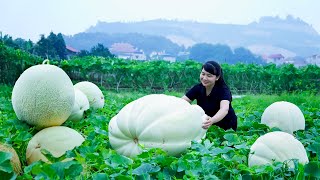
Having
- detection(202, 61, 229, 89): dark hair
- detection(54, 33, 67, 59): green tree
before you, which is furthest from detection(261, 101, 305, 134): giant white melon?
detection(54, 33, 67, 59): green tree

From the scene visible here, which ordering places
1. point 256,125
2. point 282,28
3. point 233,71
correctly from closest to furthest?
point 256,125
point 233,71
point 282,28

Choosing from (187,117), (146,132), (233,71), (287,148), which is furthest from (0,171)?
(233,71)

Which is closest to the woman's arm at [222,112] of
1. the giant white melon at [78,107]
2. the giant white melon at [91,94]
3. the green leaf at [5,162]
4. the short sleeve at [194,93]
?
the short sleeve at [194,93]

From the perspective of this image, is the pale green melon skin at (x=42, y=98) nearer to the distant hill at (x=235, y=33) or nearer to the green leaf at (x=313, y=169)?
the green leaf at (x=313, y=169)

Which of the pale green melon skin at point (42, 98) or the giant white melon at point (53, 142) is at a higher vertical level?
the pale green melon skin at point (42, 98)

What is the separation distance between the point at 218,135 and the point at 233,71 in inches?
650

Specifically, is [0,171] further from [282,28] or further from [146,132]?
[282,28]

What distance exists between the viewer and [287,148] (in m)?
2.93

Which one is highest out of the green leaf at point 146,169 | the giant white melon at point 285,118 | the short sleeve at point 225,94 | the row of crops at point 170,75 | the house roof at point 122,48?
the green leaf at point 146,169

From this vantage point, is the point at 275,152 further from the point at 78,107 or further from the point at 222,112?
the point at 78,107

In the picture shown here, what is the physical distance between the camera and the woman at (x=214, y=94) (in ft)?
15.6

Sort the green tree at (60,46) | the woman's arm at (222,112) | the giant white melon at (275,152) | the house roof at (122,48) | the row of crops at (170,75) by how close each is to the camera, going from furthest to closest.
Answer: the house roof at (122,48) → the green tree at (60,46) → the row of crops at (170,75) → the woman's arm at (222,112) → the giant white melon at (275,152)

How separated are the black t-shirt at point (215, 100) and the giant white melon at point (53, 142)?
80.1 inches

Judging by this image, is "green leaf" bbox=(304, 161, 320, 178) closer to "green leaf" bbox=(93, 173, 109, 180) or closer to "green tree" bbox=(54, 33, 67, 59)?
"green leaf" bbox=(93, 173, 109, 180)
